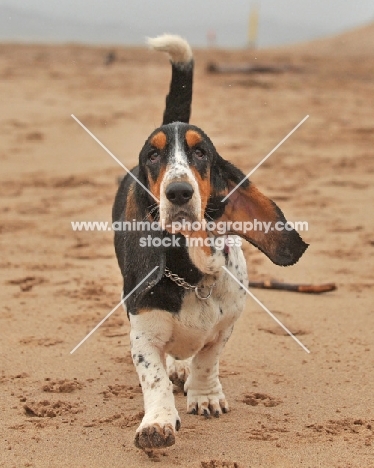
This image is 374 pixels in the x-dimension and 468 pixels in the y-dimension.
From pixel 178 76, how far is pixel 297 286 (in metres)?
1.64

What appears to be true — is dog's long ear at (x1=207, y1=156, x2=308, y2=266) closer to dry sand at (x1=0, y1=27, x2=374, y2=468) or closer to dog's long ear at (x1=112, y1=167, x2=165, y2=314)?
dog's long ear at (x1=112, y1=167, x2=165, y2=314)

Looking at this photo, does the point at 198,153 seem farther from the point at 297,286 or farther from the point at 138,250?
the point at 297,286

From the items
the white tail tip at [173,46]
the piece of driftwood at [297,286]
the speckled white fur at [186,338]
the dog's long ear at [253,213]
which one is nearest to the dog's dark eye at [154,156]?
the dog's long ear at [253,213]

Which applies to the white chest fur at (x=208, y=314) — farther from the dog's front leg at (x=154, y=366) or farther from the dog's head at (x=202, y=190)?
the dog's head at (x=202, y=190)

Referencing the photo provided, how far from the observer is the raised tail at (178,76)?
4.92 metres

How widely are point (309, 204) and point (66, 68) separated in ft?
50.3

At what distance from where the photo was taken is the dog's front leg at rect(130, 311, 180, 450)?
3.55 metres

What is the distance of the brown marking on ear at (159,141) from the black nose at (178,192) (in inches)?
13.2

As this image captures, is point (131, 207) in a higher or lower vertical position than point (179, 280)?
higher

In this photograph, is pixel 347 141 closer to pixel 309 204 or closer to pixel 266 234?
pixel 309 204

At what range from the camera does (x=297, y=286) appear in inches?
231

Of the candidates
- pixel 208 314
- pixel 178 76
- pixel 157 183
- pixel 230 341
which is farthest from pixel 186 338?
pixel 178 76

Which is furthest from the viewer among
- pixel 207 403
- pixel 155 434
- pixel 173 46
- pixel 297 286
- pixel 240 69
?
pixel 240 69

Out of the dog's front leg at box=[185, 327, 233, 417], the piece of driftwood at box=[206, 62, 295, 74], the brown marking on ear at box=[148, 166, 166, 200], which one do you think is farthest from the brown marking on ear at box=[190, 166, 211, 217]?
the piece of driftwood at box=[206, 62, 295, 74]
